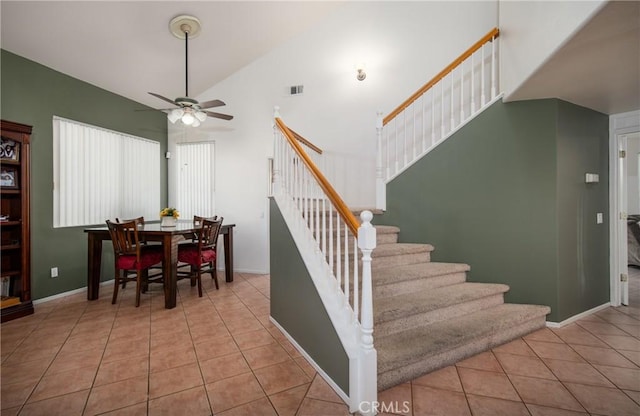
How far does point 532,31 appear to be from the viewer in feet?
8.06

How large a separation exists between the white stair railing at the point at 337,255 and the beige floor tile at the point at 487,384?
74 centimetres

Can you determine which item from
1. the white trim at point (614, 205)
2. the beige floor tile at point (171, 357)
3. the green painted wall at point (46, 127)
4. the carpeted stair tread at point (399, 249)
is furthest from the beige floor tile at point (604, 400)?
the green painted wall at point (46, 127)

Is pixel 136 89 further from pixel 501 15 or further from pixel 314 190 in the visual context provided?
pixel 501 15

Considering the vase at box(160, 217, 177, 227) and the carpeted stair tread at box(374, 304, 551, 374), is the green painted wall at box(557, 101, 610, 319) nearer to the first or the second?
the carpeted stair tread at box(374, 304, 551, 374)

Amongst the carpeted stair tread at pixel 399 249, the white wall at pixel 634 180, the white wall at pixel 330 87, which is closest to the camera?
the carpeted stair tread at pixel 399 249

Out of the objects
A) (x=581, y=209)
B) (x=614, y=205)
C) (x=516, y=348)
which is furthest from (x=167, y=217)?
(x=614, y=205)

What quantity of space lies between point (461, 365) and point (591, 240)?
2347mm

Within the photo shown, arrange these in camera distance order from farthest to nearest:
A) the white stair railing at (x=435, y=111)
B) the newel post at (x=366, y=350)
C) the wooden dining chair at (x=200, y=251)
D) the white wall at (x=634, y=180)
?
the white wall at (x=634, y=180), the wooden dining chair at (x=200, y=251), the white stair railing at (x=435, y=111), the newel post at (x=366, y=350)

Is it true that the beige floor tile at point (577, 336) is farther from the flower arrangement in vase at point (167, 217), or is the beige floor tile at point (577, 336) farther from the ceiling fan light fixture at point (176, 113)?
the flower arrangement in vase at point (167, 217)

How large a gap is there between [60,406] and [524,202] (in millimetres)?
4103

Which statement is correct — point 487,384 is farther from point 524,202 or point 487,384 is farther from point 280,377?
point 524,202

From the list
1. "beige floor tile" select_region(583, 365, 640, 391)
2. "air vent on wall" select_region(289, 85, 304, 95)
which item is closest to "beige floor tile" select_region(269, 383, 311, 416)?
"beige floor tile" select_region(583, 365, 640, 391)

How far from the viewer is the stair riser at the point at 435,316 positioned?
2.33 m

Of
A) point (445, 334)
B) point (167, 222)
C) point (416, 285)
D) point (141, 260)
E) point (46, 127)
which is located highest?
point (46, 127)
